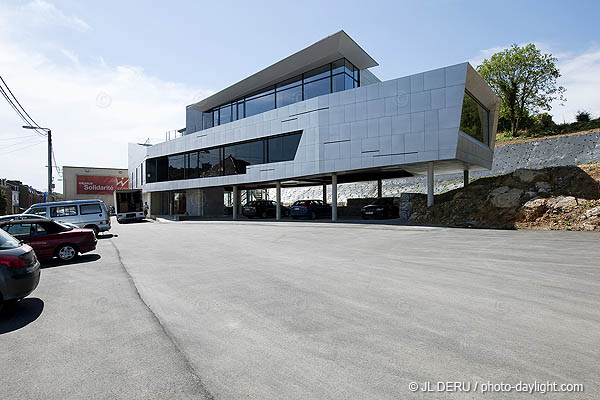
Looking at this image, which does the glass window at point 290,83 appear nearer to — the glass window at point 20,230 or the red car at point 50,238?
the red car at point 50,238

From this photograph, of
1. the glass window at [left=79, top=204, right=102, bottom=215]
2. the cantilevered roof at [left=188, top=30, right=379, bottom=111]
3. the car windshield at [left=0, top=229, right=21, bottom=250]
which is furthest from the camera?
the cantilevered roof at [left=188, top=30, right=379, bottom=111]

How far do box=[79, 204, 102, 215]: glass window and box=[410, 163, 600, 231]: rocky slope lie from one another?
2004 cm

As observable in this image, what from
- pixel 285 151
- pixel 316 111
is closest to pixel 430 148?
pixel 316 111

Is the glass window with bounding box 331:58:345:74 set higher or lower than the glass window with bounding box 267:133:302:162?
higher

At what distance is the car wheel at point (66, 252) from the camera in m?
10.1

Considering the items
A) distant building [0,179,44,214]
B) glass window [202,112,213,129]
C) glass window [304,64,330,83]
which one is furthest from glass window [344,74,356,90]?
distant building [0,179,44,214]

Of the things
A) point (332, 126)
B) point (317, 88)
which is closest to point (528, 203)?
point (332, 126)

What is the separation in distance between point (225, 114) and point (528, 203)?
30862 mm

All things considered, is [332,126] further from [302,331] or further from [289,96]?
[302,331]

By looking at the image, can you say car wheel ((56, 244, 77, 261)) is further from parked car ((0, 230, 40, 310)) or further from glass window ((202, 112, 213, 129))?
glass window ((202, 112, 213, 129))

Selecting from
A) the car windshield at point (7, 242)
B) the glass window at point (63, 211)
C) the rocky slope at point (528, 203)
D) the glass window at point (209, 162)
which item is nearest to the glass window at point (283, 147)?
the glass window at point (209, 162)

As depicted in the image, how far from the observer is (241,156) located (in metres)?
32.0

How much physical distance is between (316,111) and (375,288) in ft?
70.2

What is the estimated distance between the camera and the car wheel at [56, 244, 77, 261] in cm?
1008
